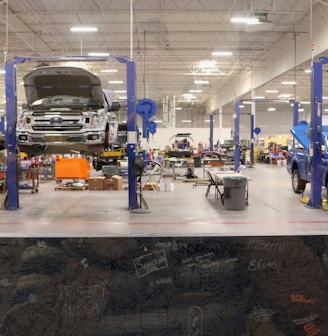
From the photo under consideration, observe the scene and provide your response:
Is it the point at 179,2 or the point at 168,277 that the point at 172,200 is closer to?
the point at 168,277

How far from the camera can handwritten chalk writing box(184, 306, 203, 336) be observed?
14.7 ft

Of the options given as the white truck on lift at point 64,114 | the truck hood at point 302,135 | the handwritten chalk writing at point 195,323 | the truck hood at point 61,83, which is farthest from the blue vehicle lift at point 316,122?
the handwritten chalk writing at point 195,323

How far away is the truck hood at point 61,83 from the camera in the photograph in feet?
28.1

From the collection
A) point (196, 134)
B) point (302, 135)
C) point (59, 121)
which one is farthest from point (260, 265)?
point (196, 134)

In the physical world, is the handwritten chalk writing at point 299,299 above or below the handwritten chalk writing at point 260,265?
below

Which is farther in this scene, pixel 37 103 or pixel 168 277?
pixel 37 103

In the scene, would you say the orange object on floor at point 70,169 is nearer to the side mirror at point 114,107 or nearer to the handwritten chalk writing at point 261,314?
the side mirror at point 114,107

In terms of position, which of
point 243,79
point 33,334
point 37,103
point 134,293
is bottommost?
point 33,334

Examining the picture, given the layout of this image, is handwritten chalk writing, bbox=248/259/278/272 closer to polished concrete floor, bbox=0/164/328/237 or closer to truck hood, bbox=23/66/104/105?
polished concrete floor, bbox=0/164/328/237

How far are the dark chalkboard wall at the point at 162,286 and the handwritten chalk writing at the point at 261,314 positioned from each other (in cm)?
1

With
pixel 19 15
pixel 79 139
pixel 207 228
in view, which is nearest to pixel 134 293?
pixel 207 228

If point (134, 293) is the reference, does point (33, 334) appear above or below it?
below

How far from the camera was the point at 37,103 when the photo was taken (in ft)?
30.5

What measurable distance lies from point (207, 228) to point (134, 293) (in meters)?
2.76
